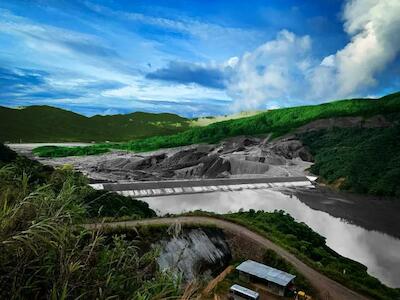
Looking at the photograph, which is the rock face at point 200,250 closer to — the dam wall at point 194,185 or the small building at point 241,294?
the small building at point 241,294

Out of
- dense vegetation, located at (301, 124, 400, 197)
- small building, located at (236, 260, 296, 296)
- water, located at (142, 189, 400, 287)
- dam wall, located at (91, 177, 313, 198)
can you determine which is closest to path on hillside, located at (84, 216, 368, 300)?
A: small building, located at (236, 260, 296, 296)

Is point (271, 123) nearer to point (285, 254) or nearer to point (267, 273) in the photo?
point (285, 254)

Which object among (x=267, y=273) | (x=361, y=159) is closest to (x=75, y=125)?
(x=361, y=159)

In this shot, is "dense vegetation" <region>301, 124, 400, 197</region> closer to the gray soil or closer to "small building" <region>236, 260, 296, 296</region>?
the gray soil

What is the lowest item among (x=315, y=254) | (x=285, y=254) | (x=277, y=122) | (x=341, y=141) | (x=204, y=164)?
(x=315, y=254)

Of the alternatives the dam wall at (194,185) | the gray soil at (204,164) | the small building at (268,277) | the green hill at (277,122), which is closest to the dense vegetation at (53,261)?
the small building at (268,277)

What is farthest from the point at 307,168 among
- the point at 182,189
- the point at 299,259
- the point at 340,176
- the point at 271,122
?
the point at 299,259
